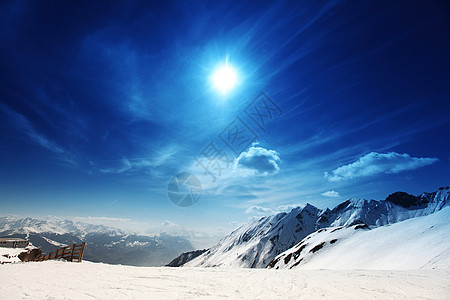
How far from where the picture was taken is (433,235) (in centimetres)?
3155

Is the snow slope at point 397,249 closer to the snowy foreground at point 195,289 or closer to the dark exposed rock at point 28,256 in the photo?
the snowy foreground at point 195,289

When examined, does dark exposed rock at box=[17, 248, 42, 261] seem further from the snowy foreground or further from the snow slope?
the snow slope

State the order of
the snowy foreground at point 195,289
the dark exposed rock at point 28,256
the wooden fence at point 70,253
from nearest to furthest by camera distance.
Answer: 1. the snowy foreground at point 195,289
2. the wooden fence at point 70,253
3. the dark exposed rock at point 28,256

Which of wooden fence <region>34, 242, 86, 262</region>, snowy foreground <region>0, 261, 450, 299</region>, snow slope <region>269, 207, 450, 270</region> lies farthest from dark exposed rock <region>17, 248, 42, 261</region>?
snow slope <region>269, 207, 450, 270</region>

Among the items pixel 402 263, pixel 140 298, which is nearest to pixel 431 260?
pixel 402 263

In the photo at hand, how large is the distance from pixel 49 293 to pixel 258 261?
178348 mm

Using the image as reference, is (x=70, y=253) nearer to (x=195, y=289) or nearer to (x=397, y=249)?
(x=195, y=289)

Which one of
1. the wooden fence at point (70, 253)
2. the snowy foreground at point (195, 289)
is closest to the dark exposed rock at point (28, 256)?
the wooden fence at point (70, 253)

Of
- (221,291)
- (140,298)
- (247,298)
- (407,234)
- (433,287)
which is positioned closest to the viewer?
(140,298)

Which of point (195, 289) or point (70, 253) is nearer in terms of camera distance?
point (195, 289)

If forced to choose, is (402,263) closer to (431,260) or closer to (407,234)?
(431,260)

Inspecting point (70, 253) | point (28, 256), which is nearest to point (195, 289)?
point (70, 253)

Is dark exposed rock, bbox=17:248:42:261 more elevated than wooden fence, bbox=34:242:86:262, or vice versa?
wooden fence, bbox=34:242:86:262

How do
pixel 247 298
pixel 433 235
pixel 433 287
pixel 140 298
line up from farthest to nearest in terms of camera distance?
pixel 433 235, pixel 433 287, pixel 247 298, pixel 140 298
